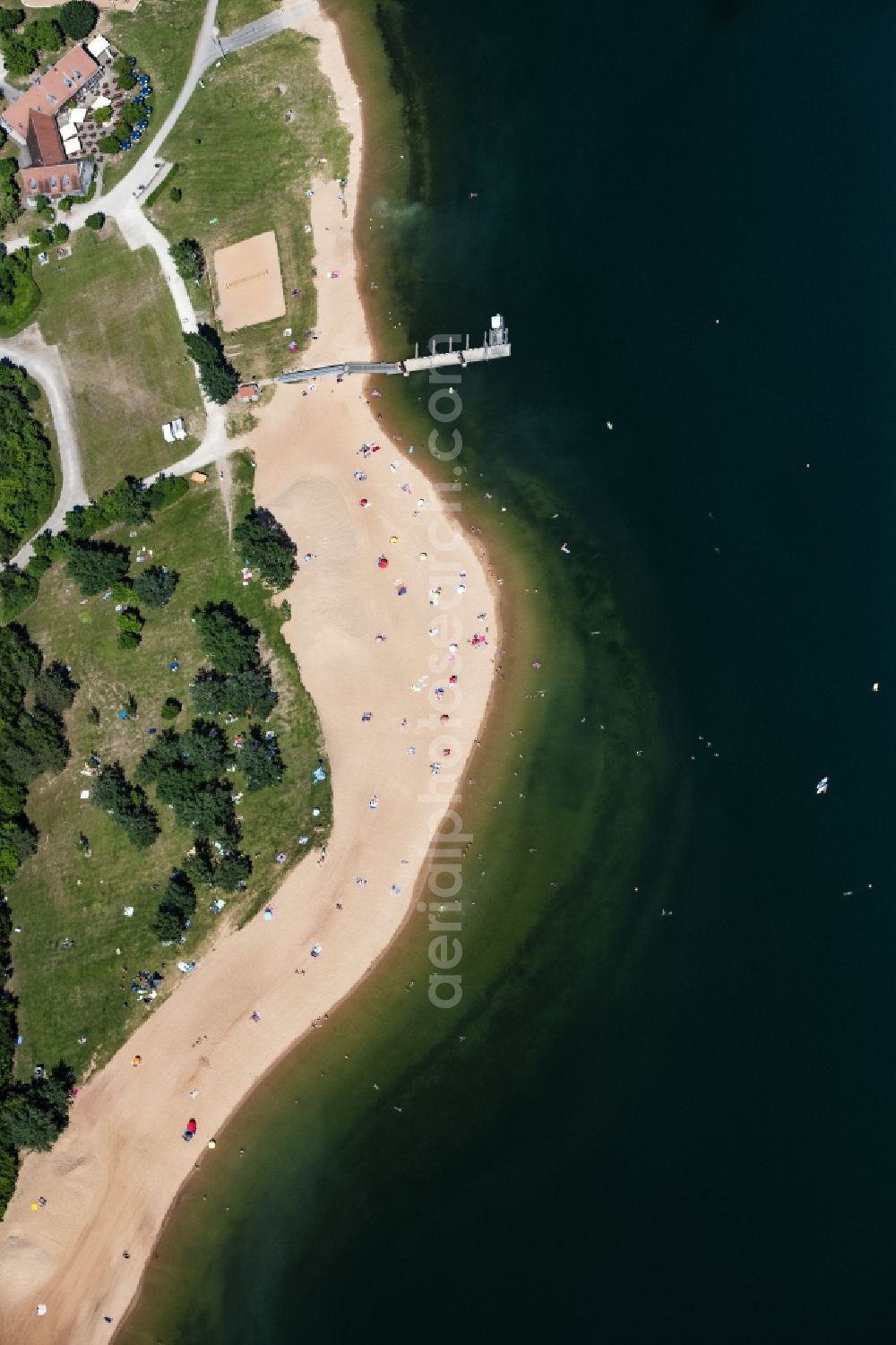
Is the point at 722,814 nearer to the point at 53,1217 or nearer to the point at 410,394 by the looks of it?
the point at 410,394

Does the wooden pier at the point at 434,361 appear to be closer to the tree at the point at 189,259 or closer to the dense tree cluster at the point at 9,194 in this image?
the tree at the point at 189,259

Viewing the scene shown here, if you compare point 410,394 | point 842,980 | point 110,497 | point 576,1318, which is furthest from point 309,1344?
point 410,394

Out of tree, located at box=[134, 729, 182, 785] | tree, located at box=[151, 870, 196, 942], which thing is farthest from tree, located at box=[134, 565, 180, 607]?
tree, located at box=[151, 870, 196, 942]

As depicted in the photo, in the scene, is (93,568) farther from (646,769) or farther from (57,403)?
(646,769)

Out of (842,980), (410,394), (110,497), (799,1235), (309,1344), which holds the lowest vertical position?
(309,1344)

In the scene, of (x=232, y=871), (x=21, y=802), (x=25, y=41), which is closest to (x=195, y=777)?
(x=232, y=871)

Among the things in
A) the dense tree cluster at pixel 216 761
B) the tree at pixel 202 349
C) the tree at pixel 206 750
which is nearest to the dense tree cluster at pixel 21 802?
the dense tree cluster at pixel 216 761

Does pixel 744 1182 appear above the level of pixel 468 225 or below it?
below

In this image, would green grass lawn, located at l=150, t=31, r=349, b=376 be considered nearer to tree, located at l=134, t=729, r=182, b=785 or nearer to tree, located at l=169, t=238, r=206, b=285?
tree, located at l=169, t=238, r=206, b=285
